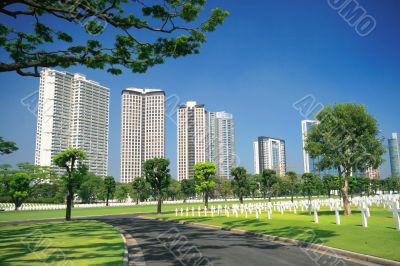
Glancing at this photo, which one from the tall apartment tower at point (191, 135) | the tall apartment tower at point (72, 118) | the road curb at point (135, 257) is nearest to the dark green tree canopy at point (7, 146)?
the road curb at point (135, 257)

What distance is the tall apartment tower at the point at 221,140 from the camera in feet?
593

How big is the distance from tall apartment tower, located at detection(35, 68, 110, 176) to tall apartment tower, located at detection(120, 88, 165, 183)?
1860 cm

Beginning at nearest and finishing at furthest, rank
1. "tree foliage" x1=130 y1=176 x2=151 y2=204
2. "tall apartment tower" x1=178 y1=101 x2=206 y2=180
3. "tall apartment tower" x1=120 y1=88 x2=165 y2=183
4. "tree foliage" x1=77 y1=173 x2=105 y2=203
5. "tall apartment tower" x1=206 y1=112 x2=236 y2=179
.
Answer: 1. "tree foliage" x1=130 y1=176 x2=151 y2=204
2. "tree foliage" x1=77 y1=173 x2=105 y2=203
3. "tall apartment tower" x1=120 y1=88 x2=165 y2=183
4. "tall apartment tower" x1=178 y1=101 x2=206 y2=180
5. "tall apartment tower" x1=206 y1=112 x2=236 y2=179

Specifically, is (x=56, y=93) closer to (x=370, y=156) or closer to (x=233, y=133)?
(x=233, y=133)

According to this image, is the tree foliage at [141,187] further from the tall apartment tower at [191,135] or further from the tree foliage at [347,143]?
the tree foliage at [347,143]

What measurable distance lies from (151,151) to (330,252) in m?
148

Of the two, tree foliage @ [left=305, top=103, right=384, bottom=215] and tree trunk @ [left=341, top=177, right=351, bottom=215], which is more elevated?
tree foliage @ [left=305, top=103, right=384, bottom=215]

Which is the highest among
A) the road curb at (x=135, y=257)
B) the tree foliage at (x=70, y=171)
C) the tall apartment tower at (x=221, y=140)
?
the tall apartment tower at (x=221, y=140)

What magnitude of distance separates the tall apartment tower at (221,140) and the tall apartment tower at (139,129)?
33.6 meters

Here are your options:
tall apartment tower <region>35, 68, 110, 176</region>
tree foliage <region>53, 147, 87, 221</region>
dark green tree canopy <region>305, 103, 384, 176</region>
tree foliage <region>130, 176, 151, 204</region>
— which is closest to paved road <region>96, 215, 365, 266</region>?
dark green tree canopy <region>305, 103, 384, 176</region>

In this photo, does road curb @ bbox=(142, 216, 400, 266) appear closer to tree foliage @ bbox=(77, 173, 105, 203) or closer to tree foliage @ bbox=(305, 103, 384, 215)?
tree foliage @ bbox=(305, 103, 384, 215)

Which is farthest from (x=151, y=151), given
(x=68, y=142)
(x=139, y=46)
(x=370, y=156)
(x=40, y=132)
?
(x=139, y=46)

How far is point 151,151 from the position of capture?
155750mm

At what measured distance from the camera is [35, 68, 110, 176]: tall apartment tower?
142500 mm
